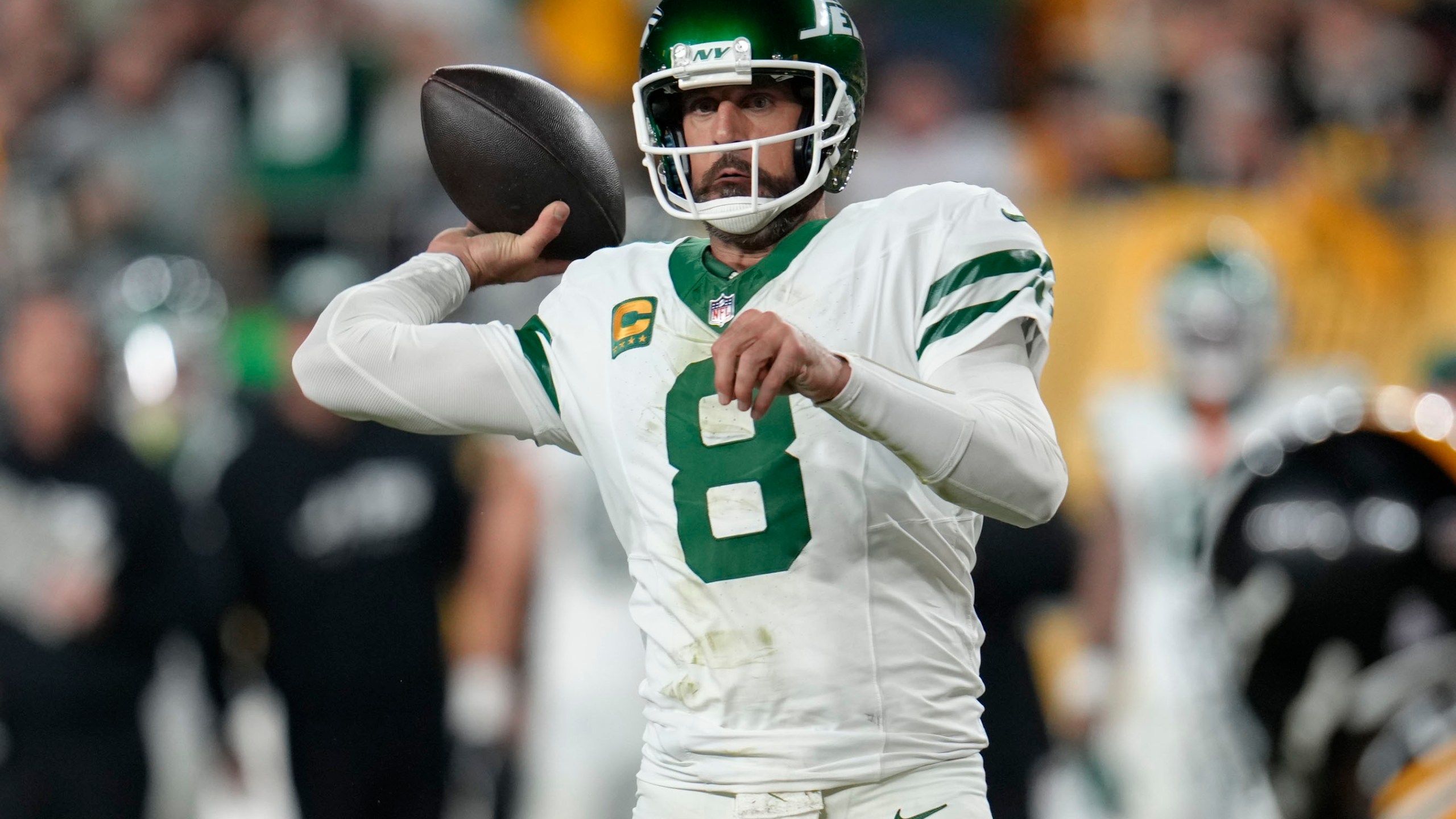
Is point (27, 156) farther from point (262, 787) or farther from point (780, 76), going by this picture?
point (780, 76)

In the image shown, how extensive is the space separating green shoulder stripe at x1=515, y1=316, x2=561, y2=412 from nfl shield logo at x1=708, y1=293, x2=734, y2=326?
9.3 inches

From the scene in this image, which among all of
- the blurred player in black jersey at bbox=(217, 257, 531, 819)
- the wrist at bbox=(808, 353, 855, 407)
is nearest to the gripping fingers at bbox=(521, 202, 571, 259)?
the wrist at bbox=(808, 353, 855, 407)

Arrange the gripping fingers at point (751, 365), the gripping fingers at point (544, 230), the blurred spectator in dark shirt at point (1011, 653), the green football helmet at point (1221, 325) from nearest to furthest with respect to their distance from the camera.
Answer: the gripping fingers at point (751, 365) → the gripping fingers at point (544, 230) → the blurred spectator in dark shirt at point (1011, 653) → the green football helmet at point (1221, 325)

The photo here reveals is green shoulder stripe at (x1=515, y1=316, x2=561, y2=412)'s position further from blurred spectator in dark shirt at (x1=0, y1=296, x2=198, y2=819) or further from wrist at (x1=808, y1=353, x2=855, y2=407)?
blurred spectator in dark shirt at (x1=0, y1=296, x2=198, y2=819)

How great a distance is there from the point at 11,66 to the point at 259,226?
1.26 meters

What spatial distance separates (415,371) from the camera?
2.37 meters

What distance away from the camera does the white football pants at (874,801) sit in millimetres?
2111

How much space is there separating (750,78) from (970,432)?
0.60m

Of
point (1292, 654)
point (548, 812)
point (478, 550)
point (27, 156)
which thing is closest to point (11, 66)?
point (27, 156)

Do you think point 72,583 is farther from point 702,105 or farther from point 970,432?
point 970,432

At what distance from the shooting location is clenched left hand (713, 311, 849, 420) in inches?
74.1

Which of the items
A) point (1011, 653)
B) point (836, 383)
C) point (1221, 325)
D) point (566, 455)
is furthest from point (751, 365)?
point (1221, 325)

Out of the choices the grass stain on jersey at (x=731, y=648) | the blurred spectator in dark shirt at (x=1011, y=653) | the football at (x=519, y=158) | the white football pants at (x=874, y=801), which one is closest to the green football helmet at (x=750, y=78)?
the football at (x=519, y=158)

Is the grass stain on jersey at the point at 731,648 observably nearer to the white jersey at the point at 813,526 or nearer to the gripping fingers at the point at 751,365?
the white jersey at the point at 813,526
